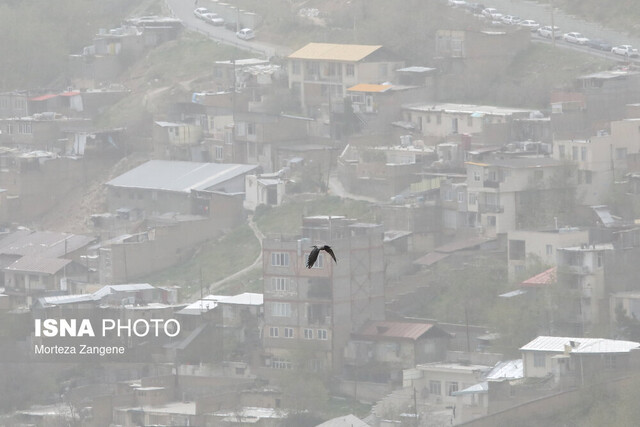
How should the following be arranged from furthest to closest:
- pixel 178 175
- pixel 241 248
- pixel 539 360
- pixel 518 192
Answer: pixel 178 175 → pixel 241 248 → pixel 518 192 → pixel 539 360

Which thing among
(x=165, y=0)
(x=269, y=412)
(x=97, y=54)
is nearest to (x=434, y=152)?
(x=269, y=412)

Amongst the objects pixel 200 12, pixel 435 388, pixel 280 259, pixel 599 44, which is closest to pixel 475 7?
pixel 599 44

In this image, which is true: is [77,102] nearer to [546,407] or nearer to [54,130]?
[54,130]

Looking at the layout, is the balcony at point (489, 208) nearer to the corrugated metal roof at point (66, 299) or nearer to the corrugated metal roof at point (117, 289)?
the corrugated metal roof at point (117, 289)

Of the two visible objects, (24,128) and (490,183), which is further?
(24,128)

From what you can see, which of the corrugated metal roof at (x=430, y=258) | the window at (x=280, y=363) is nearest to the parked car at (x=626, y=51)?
the corrugated metal roof at (x=430, y=258)

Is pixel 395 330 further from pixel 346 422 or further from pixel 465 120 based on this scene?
pixel 465 120

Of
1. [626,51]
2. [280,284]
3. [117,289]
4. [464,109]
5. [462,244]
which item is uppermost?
[626,51]
